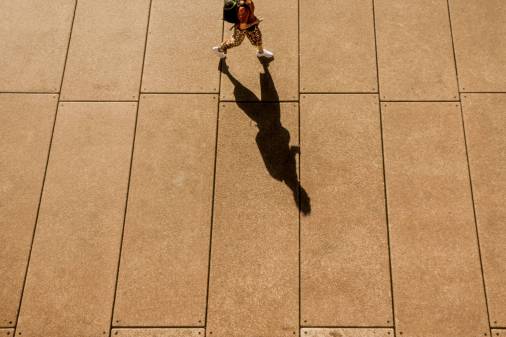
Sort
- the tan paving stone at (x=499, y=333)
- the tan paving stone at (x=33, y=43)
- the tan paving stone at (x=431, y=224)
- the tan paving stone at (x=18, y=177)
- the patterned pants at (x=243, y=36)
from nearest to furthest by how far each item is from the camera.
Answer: the tan paving stone at (x=499, y=333)
the tan paving stone at (x=431, y=224)
the tan paving stone at (x=18, y=177)
the patterned pants at (x=243, y=36)
the tan paving stone at (x=33, y=43)

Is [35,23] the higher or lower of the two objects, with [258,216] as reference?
higher

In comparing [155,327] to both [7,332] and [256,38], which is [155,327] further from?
[256,38]

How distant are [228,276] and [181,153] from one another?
190 centimetres

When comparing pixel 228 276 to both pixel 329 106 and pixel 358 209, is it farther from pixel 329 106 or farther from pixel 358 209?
pixel 329 106

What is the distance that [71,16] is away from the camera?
24.1ft

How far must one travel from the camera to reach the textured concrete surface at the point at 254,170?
580cm

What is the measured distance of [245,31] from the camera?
20.5ft

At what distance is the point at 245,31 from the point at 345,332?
427 centimetres

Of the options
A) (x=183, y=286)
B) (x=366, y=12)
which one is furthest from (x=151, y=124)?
(x=366, y=12)

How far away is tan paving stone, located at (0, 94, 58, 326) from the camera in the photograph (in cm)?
597

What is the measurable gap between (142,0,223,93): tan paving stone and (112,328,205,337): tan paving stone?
11.4ft

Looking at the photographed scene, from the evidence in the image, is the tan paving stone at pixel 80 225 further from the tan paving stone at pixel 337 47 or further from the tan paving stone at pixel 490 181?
the tan paving stone at pixel 490 181

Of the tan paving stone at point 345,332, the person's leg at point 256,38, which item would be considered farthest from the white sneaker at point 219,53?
the tan paving stone at point 345,332

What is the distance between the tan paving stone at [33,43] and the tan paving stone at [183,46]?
56.3 inches
